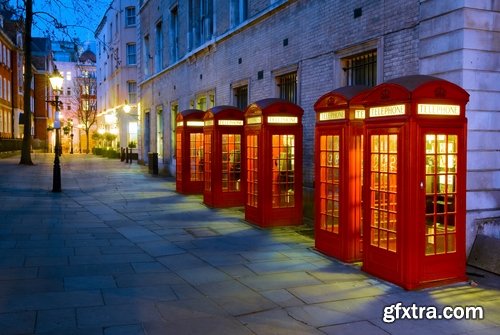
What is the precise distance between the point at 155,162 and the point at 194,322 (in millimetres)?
21872

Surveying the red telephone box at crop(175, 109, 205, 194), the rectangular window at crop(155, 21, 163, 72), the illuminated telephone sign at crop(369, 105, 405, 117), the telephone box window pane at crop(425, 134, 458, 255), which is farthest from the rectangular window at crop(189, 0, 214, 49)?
the telephone box window pane at crop(425, 134, 458, 255)

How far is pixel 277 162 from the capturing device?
11.5 m

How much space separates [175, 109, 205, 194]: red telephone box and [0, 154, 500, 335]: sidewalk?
243 inches

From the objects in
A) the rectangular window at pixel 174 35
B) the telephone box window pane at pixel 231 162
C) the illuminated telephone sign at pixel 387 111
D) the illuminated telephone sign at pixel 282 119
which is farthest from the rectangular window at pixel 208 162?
the rectangular window at pixel 174 35

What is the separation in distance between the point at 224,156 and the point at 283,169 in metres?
3.74

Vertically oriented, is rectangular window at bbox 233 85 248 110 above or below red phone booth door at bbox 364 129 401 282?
above

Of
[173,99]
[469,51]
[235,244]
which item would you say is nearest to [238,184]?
[235,244]

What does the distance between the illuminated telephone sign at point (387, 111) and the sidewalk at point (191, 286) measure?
87.1 inches

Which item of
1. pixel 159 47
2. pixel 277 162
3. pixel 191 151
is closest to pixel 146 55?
pixel 159 47

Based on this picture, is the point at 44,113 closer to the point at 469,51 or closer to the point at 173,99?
the point at 173,99

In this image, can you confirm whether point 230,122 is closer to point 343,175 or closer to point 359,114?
point 359,114

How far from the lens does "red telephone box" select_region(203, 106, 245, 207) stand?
14.7 meters

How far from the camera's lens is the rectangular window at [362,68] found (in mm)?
11172

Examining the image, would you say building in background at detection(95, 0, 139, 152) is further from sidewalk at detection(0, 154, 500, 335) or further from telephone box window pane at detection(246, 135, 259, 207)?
sidewalk at detection(0, 154, 500, 335)
